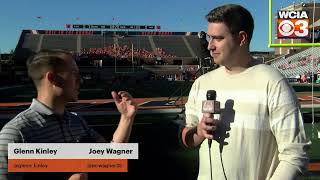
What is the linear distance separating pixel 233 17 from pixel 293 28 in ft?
36.0

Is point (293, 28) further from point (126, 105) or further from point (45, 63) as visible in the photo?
point (45, 63)

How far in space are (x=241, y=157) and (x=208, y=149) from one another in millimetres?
196

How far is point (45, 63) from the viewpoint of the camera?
252 cm

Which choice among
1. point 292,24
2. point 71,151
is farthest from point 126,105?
point 292,24

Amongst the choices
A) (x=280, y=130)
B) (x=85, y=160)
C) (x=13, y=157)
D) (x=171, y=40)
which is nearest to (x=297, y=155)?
(x=280, y=130)

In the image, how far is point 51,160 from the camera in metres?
2.43

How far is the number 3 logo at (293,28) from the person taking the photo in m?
13.0

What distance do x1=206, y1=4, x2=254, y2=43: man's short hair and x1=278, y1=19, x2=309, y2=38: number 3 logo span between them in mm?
10801

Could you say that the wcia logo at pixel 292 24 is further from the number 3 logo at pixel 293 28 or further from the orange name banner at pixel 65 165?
the orange name banner at pixel 65 165

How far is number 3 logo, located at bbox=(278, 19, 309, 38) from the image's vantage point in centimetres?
1299

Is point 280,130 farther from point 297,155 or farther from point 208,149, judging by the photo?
point 208,149

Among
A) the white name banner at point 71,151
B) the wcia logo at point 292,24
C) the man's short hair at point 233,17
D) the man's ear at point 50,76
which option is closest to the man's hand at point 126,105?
the white name banner at point 71,151

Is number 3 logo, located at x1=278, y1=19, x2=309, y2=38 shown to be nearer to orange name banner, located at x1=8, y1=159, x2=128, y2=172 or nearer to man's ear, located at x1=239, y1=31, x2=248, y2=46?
man's ear, located at x1=239, y1=31, x2=248, y2=46

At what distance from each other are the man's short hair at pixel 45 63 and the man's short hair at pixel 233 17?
80 centimetres
